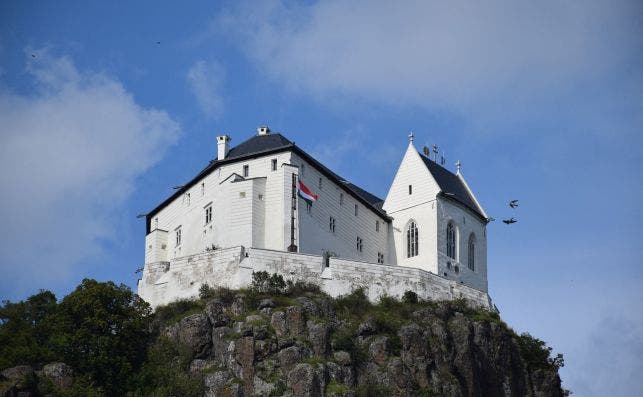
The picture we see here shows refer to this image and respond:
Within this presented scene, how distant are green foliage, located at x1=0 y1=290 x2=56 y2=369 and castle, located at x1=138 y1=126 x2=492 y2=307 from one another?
27.7 feet

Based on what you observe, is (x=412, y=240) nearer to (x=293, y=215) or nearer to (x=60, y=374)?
(x=293, y=215)

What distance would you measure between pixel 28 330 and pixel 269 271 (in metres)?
17.1

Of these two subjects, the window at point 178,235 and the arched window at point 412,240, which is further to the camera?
the arched window at point 412,240

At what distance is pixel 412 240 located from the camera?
11962 cm

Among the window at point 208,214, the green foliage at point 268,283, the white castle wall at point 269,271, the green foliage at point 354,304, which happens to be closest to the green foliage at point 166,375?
the white castle wall at point 269,271

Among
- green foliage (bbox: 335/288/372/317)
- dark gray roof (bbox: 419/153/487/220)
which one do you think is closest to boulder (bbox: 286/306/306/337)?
green foliage (bbox: 335/288/372/317)

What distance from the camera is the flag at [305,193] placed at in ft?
359

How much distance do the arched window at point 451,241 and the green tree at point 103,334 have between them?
28.0 m

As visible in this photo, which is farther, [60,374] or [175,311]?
[175,311]

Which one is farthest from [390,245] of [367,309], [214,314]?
[214,314]

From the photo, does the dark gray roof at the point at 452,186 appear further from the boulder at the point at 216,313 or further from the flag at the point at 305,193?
the boulder at the point at 216,313

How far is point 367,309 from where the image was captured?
10575 centimetres

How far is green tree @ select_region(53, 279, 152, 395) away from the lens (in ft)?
319

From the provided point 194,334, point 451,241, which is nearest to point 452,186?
point 451,241
